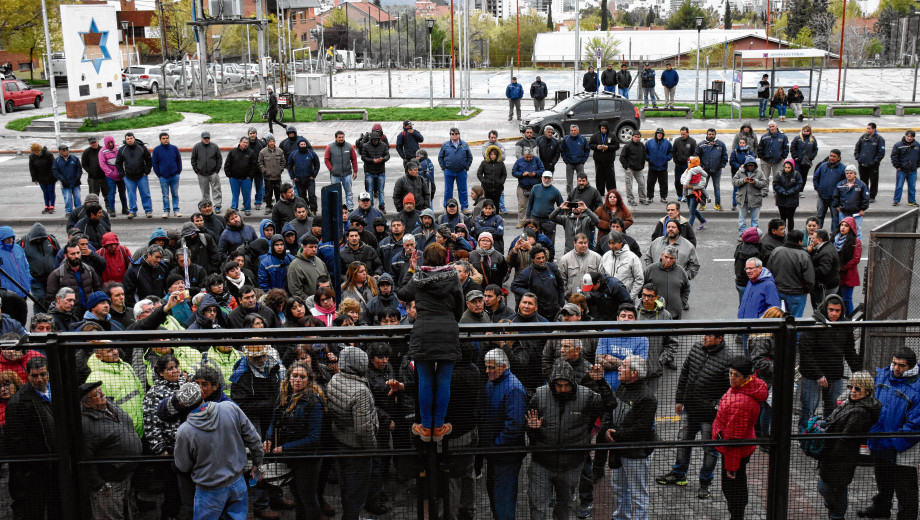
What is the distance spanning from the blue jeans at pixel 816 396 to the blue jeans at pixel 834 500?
40cm

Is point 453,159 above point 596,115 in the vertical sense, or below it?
below

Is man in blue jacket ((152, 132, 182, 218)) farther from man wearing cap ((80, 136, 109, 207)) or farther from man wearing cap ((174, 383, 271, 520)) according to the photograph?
man wearing cap ((174, 383, 271, 520))

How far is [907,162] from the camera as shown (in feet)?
60.9

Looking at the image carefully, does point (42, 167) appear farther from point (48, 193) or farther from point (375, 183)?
point (375, 183)

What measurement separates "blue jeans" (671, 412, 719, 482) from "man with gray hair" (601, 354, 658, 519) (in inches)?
7.3

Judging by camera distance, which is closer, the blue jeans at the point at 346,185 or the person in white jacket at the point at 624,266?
the person in white jacket at the point at 624,266

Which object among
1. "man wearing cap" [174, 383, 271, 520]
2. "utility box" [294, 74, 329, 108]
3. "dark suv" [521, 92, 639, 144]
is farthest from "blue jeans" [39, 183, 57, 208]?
"utility box" [294, 74, 329, 108]

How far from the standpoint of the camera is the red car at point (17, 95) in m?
40.1

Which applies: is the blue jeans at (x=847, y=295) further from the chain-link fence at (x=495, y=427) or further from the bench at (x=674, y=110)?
the bench at (x=674, y=110)

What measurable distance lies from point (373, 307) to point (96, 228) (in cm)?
606

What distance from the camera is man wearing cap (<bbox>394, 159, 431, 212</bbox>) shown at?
16.0m

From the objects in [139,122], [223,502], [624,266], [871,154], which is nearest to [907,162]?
[871,154]

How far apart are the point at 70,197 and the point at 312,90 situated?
19239 mm

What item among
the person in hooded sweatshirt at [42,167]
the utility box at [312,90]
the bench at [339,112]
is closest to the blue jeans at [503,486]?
the person in hooded sweatshirt at [42,167]
